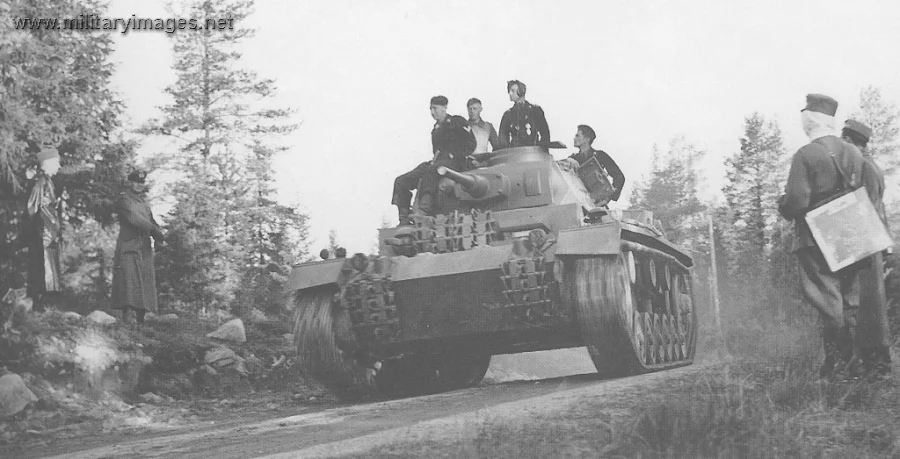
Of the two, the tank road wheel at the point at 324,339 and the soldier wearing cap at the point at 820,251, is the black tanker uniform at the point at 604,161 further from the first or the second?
the soldier wearing cap at the point at 820,251

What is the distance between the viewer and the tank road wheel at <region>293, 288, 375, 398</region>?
30.5 feet

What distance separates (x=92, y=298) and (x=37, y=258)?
4400 millimetres

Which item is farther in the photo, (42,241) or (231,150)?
(231,150)

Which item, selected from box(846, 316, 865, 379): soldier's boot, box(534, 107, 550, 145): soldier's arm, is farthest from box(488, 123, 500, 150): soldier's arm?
box(846, 316, 865, 379): soldier's boot

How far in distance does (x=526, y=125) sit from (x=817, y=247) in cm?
579

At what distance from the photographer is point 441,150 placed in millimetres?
11039

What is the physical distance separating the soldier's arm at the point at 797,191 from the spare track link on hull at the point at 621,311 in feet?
8.47

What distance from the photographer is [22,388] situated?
26.0 feet

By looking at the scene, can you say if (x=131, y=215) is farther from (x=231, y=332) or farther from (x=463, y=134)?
(x=463, y=134)

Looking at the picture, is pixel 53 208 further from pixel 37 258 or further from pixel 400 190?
pixel 400 190

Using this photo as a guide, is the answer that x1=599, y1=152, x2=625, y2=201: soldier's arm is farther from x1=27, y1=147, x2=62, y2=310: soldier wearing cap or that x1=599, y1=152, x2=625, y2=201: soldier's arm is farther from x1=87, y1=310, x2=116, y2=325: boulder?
x1=27, y1=147, x2=62, y2=310: soldier wearing cap

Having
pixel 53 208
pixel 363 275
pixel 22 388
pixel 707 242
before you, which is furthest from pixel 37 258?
pixel 707 242

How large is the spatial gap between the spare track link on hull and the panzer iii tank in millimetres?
12

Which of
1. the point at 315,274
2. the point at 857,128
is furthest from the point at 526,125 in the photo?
the point at 857,128
